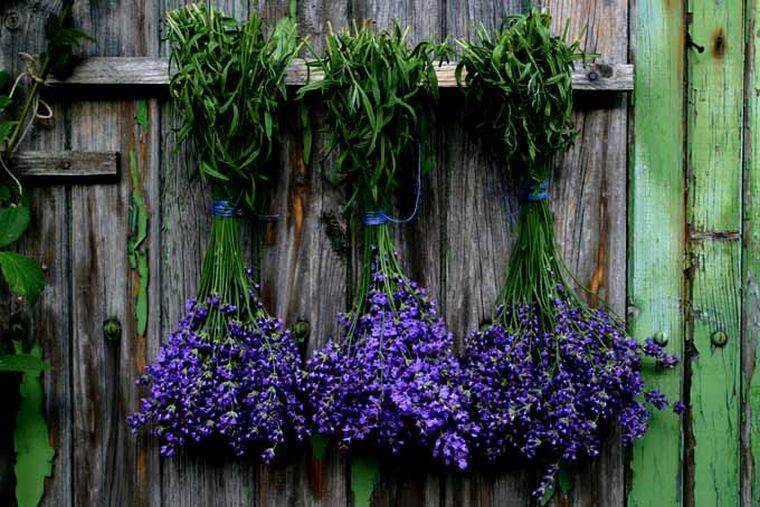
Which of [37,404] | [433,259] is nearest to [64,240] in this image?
[37,404]

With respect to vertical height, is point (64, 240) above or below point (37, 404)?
above

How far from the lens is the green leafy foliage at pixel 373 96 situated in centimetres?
196

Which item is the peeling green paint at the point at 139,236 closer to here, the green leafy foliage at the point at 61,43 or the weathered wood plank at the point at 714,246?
the green leafy foliage at the point at 61,43

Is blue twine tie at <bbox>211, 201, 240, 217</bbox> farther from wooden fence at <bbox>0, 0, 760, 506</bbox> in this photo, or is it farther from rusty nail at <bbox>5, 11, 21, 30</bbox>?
rusty nail at <bbox>5, 11, 21, 30</bbox>

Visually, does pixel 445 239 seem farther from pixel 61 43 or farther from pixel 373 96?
pixel 61 43

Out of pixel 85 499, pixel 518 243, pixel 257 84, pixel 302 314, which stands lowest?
pixel 85 499

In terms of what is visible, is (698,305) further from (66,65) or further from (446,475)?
(66,65)

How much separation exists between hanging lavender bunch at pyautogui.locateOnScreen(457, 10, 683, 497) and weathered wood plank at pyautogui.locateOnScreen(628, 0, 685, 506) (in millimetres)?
116

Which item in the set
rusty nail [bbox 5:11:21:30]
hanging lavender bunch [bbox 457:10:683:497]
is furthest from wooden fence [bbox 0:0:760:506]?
hanging lavender bunch [bbox 457:10:683:497]

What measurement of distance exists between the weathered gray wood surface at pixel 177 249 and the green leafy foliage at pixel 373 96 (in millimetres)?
158

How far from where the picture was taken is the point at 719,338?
88.0 inches

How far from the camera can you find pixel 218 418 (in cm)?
199

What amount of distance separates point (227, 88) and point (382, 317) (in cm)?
59

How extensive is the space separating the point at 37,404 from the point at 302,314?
0.65 m
